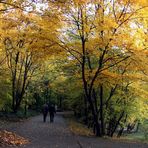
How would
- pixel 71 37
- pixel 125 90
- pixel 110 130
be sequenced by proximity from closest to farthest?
pixel 71 37
pixel 125 90
pixel 110 130

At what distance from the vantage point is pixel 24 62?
42.7 meters

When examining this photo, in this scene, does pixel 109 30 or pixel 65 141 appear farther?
pixel 109 30

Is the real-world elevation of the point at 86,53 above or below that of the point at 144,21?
below

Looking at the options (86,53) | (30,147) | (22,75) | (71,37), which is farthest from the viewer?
(22,75)

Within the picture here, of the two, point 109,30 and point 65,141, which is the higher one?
point 109,30

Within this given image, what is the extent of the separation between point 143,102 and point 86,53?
37.8ft

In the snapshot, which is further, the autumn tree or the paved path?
the autumn tree

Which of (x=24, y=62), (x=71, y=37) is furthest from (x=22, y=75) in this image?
(x=71, y=37)

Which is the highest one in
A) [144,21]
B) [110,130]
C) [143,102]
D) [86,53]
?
[144,21]

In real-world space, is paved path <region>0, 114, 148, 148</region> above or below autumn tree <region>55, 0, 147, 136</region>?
below

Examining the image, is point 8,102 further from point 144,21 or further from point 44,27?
point 144,21

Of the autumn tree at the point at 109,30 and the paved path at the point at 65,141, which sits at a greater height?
the autumn tree at the point at 109,30

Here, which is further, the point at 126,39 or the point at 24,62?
the point at 24,62

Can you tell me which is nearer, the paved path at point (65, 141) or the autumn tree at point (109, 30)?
the paved path at point (65, 141)
